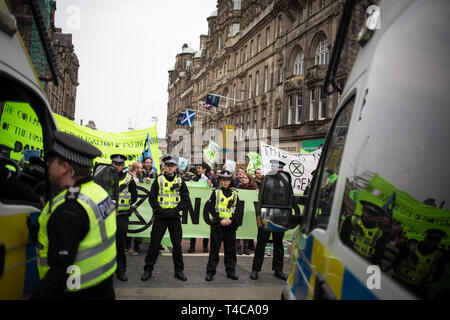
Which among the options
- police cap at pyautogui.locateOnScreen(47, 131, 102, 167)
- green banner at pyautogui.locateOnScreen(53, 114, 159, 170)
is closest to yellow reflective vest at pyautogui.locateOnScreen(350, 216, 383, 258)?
police cap at pyautogui.locateOnScreen(47, 131, 102, 167)

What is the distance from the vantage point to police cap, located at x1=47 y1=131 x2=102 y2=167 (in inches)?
86.4

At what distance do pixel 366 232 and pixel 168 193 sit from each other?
4.68m

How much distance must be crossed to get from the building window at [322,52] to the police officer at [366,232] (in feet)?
79.4

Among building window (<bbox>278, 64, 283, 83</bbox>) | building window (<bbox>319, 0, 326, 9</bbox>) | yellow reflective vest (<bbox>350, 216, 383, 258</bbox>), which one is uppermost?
building window (<bbox>319, 0, 326, 9</bbox>)

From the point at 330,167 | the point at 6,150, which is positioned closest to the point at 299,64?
the point at 6,150

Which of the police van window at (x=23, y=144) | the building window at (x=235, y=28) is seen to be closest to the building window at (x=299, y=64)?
the building window at (x=235, y=28)

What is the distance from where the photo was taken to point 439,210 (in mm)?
1785

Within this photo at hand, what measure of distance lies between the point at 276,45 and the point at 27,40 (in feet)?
99.5

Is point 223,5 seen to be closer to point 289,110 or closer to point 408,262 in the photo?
point 289,110

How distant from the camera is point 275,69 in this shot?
1232 inches

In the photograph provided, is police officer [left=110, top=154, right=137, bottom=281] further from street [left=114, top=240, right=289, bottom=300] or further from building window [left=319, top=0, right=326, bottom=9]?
building window [left=319, top=0, right=326, bottom=9]

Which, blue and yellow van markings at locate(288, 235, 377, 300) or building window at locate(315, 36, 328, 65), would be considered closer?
blue and yellow van markings at locate(288, 235, 377, 300)

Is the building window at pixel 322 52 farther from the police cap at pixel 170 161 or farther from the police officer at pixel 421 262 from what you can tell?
the police officer at pixel 421 262

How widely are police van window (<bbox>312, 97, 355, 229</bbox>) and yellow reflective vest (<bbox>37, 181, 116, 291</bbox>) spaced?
1.35m
